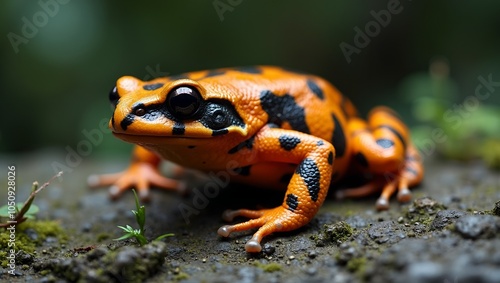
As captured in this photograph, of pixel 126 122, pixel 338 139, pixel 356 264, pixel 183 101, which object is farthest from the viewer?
pixel 338 139

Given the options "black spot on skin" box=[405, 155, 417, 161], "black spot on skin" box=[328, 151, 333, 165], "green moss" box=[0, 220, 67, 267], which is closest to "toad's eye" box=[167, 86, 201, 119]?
"black spot on skin" box=[328, 151, 333, 165]

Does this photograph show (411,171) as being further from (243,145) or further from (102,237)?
(102,237)

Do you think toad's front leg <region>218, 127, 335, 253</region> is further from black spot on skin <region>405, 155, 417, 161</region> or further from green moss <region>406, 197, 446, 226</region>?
black spot on skin <region>405, 155, 417, 161</region>

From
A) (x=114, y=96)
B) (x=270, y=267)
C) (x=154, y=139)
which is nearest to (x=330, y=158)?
(x=270, y=267)

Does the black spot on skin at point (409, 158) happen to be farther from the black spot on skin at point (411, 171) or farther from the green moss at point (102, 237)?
the green moss at point (102, 237)

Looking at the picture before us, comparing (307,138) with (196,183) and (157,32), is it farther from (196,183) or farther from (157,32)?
(157,32)

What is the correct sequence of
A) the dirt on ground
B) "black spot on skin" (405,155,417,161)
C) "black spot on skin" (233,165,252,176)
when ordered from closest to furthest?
the dirt on ground < "black spot on skin" (233,165,252,176) < "black spot on skin" (405,155,417,161)
